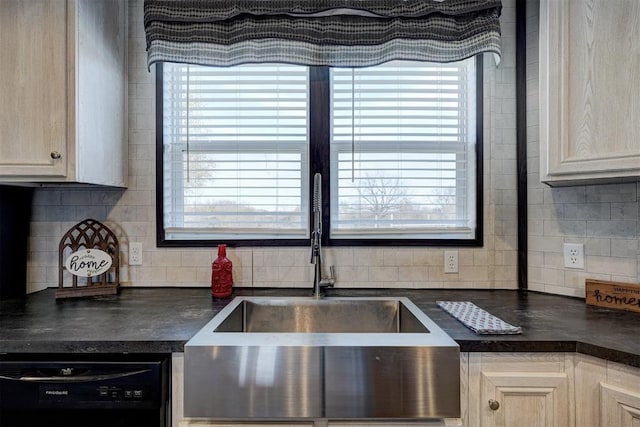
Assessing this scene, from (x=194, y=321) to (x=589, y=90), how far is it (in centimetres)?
165

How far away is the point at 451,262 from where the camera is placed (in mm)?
1814

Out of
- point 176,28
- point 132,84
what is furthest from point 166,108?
point 176,28

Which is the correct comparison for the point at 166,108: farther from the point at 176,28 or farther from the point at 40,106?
the point at 40,106

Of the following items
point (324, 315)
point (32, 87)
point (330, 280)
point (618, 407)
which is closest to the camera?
point (618, 407)

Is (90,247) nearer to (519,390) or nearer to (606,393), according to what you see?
(519,390)

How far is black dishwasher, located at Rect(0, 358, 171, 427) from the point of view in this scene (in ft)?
3.47

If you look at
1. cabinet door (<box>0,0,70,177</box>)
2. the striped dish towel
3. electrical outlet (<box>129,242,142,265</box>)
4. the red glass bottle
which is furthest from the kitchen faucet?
cabinet door (<box>0,0,70,177</box>)

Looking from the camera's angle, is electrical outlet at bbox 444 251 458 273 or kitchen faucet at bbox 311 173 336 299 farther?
electrical outlet at bbox 444 251 458 273

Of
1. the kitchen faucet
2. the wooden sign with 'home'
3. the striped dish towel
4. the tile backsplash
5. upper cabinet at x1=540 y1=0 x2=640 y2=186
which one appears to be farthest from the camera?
the tile backsplash

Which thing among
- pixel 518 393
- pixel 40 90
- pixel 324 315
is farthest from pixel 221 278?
pixel 518 393

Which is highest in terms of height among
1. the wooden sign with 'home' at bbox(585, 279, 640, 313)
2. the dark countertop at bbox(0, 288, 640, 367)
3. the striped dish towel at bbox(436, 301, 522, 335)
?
the wooden sign with 'home' at bbox(585, 279, 640, 313)

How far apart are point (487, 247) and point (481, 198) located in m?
0.25

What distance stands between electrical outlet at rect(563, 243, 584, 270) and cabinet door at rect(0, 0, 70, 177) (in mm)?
2171

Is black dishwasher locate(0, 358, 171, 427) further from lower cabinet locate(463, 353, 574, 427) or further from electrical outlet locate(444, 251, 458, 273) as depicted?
electrical outlet locate(444, 251, 458, 273)
